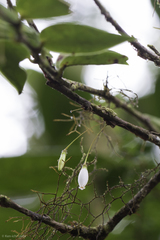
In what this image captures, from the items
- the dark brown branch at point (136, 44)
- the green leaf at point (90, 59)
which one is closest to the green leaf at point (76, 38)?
the green leaf at point (90, 59)

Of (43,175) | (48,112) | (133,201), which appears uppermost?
(48,112)

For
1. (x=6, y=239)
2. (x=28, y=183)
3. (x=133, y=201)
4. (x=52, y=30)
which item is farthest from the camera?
→ (x=28, y=183)

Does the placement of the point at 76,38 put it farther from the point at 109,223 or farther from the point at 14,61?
the point at 109,223

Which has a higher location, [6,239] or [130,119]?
[130,119]

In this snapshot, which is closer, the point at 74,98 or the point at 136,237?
the point at 74,98

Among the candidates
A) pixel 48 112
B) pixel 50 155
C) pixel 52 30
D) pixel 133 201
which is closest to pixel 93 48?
pixel 52 30

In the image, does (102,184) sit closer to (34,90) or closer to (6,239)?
(6,239)

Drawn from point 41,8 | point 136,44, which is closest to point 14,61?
point 41,8

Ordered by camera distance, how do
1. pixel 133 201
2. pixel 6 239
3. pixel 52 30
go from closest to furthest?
pixel 52 30
pixel 133 201
pixel 6 239

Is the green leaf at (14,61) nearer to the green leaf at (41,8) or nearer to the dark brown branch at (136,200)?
the green leaf at (41,8)
